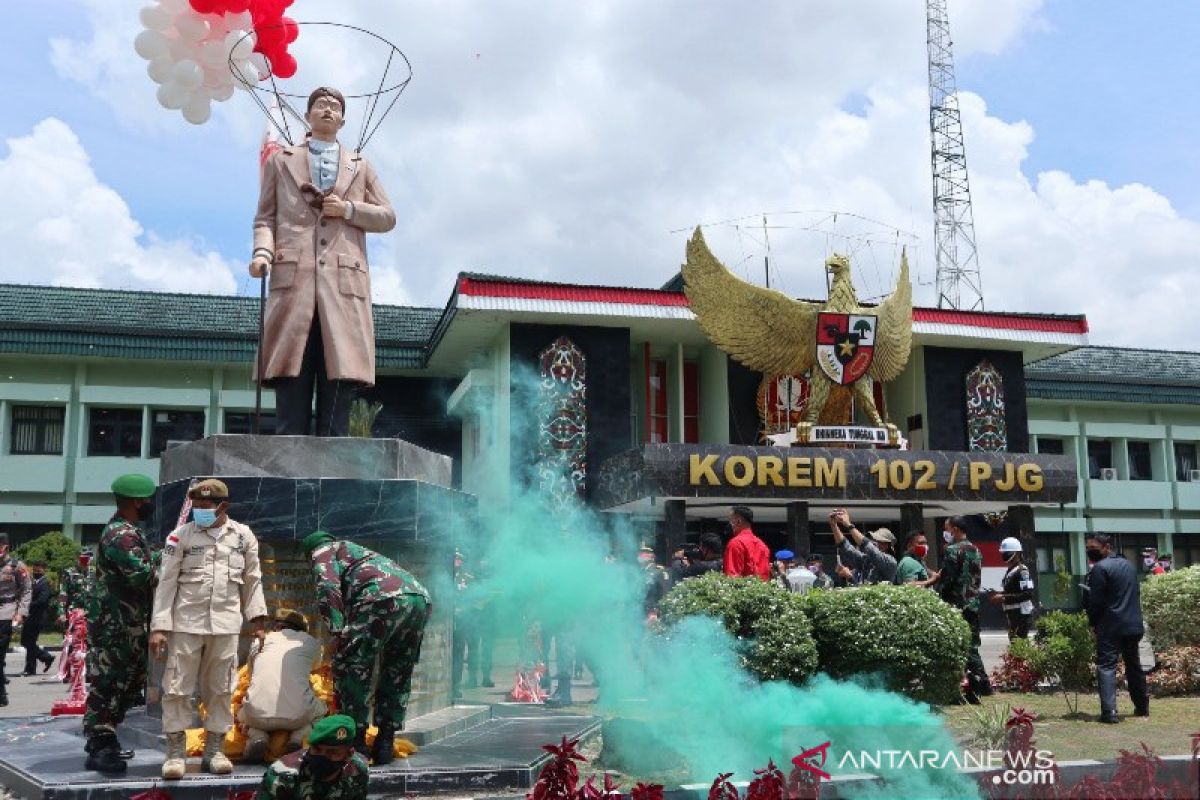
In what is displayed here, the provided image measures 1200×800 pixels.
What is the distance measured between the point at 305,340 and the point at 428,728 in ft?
9.24

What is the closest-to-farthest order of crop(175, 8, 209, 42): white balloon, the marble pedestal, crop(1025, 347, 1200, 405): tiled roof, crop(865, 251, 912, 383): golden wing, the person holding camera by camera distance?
1. the marble pedestal
2. crop(175, 8, 209, 42): white balloon
3. the person holding camera
4. crop(865, 251, 912, 383): golden wing
5. crop(1025, 347, 1200, 405): tiled roof

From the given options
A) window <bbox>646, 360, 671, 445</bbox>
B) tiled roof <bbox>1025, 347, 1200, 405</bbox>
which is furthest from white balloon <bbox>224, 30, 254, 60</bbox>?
tiled roof <bbox>1025, 347, 1200, 405</bbox>

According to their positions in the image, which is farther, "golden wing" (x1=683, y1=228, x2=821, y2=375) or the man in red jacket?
"golden wing" (x1=683, y1=228, x2=821, y2=375)

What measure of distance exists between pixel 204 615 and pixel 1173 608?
388 inches

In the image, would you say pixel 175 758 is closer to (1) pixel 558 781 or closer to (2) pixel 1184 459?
(1) pixel 558 781

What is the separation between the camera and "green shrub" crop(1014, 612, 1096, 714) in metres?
10.8

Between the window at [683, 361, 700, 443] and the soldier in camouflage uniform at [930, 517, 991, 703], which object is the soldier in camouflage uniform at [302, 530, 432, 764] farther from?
the window at [683, 361, 700, 443]

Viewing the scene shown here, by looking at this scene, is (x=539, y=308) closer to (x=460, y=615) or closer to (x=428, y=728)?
(x=460, y=615)

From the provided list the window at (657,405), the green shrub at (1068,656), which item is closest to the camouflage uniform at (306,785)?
the green shrub at (1068,656)

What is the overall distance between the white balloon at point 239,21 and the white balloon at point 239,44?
39 millimetres

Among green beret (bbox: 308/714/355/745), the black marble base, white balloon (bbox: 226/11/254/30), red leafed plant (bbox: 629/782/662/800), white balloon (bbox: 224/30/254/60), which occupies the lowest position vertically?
the black marble base

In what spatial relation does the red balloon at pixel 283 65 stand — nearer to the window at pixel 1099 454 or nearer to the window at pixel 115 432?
the window at pixel 115 432

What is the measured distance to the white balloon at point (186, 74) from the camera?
8.06 m

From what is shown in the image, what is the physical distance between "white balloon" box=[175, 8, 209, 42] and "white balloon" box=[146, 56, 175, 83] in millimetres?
250
